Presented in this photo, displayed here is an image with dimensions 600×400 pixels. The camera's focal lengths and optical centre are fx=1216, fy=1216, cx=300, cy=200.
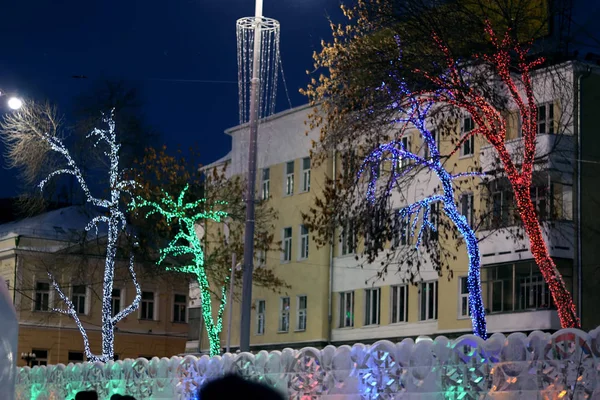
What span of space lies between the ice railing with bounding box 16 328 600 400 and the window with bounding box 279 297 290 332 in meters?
31.7

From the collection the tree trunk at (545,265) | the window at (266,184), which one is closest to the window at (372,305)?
the window at (266,184)

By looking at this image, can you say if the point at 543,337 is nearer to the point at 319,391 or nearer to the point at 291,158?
the point at 319,391

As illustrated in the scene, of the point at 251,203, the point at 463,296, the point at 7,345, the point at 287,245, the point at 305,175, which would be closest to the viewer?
the point at 7,345

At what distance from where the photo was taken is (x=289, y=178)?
52.5m

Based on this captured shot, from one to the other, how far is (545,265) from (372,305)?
898 inches

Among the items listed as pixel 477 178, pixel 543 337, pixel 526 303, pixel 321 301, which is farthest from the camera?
pixel 321 301

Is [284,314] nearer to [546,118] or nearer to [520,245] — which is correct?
[520,245]

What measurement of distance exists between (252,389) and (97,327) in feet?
211

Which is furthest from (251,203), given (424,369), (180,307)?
(180,307)

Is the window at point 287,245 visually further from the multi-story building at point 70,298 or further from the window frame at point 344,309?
the multi-story building at point 70,298

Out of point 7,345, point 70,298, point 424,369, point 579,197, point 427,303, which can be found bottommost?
point 424,369

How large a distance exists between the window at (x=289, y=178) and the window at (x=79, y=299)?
1790cm

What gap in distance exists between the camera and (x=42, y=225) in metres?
65.7

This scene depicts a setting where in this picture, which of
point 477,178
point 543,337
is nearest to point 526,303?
point 477,178
